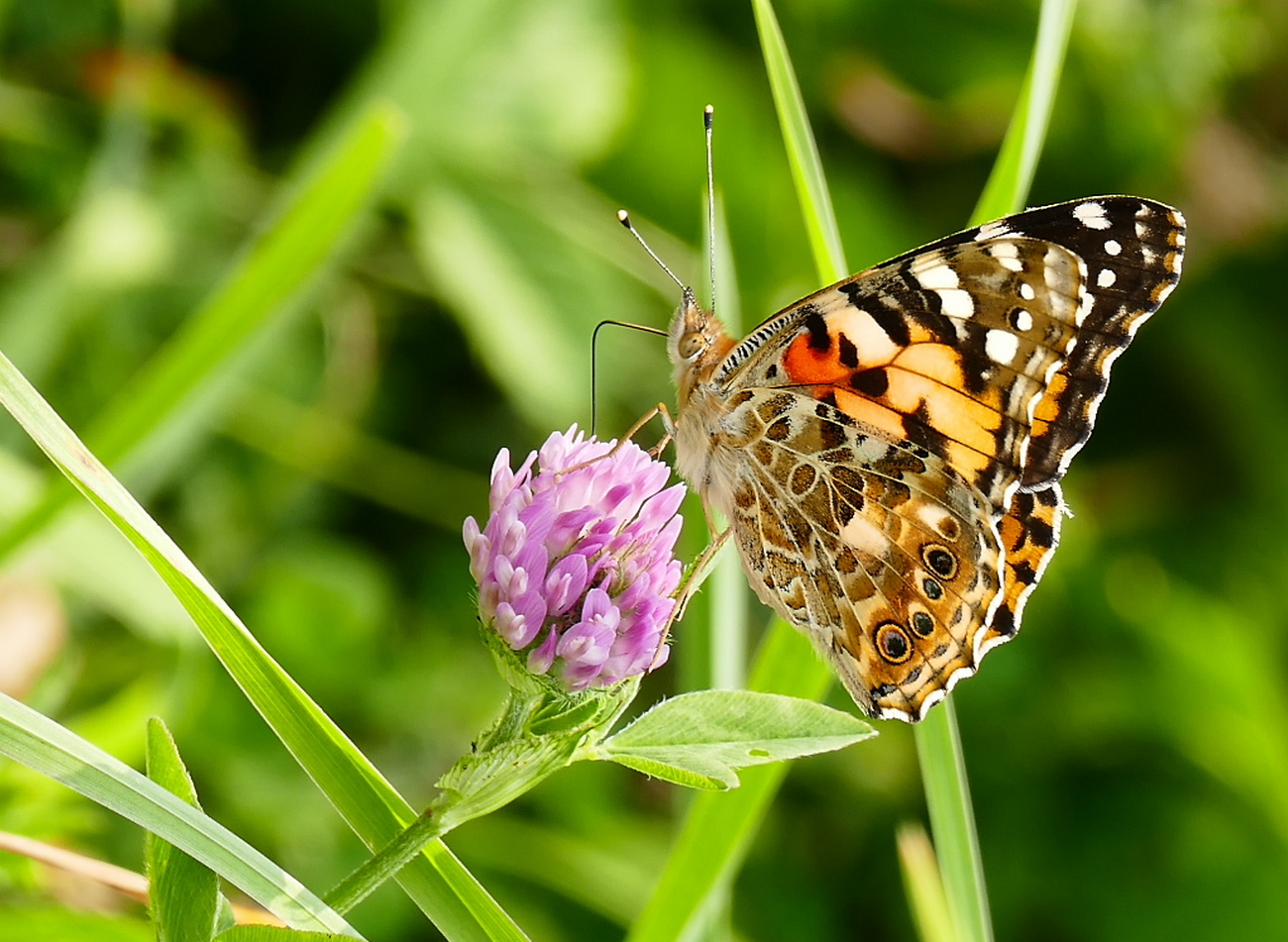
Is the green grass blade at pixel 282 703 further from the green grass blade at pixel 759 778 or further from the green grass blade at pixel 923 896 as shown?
the green grass blade at pixel 923 896

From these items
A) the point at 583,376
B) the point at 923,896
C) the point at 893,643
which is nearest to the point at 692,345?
the point at 893,643

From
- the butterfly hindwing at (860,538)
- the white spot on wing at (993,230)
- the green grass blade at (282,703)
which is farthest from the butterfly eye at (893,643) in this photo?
the green grass blade at (282,703)

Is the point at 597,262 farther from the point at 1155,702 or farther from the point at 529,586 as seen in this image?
the point at 529,586

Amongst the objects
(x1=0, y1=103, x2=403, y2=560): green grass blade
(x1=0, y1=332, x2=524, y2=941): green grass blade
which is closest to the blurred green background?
(x1=0, y1=103, x2=403, y2=560): green grass blade

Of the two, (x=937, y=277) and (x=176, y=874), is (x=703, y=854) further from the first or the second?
(x=937, y=277)

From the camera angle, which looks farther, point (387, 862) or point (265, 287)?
point (265, 287)
